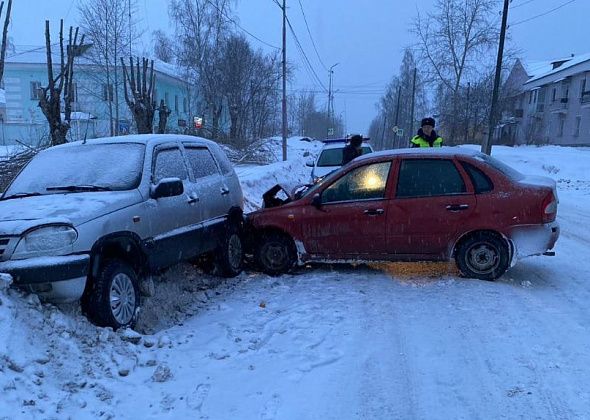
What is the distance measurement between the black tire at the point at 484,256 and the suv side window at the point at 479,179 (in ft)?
1.82

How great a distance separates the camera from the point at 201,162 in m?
6.88

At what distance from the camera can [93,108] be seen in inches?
1574

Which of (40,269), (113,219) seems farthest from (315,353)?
(40,269)

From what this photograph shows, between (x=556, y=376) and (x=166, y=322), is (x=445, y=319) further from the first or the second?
(x=166, y=322)

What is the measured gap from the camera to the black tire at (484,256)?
6.18m

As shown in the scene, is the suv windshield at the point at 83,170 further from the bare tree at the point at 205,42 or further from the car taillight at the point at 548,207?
the bare tree at the point at 205,42

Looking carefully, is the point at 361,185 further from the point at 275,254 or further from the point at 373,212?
the point at 275,254

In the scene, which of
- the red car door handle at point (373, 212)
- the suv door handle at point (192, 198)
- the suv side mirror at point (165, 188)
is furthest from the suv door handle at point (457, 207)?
the suv side mirror at point (165, 188)

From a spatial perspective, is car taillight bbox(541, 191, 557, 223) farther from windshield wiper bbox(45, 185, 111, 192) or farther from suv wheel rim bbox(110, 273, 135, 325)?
windshield wiper bbox(45, 185, 111, 192)

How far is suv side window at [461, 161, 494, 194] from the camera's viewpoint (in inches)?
247

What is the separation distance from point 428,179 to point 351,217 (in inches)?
43.6

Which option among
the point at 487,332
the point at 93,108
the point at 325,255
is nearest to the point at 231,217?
the point at 325,255

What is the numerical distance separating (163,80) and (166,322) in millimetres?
40596

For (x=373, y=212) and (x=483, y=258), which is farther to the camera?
(x=373, y=212)
